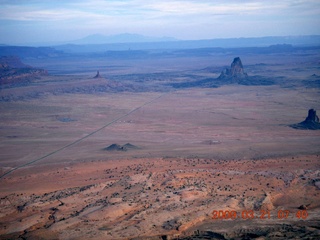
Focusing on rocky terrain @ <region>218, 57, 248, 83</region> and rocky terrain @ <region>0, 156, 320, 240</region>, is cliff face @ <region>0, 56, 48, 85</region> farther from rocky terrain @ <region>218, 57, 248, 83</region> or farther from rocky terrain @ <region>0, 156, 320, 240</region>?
rocky terrain @ <region>0, 156, 320, 240</region>

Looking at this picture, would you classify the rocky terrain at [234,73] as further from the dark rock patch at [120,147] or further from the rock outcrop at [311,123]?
the dark rock patch at [120,147]

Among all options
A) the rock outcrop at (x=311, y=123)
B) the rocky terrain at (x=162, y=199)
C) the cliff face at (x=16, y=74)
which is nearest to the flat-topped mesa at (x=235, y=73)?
the cliff face at (x=16, y=74)

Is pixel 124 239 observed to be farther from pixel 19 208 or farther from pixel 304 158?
pixel 304 158

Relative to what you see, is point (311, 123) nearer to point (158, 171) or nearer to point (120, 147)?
point (120, 147)

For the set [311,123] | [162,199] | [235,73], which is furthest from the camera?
[235,73]

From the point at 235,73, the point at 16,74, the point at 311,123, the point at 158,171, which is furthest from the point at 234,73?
the point at 158,171

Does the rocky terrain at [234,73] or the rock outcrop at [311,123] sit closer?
the rock outcrop at [311,123]

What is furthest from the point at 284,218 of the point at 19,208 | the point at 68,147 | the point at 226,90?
the point at 226,90

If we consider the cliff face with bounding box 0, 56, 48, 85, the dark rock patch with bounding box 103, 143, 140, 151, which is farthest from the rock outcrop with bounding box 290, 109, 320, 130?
the cliff face with bounding box 0, 56, 48, 85
